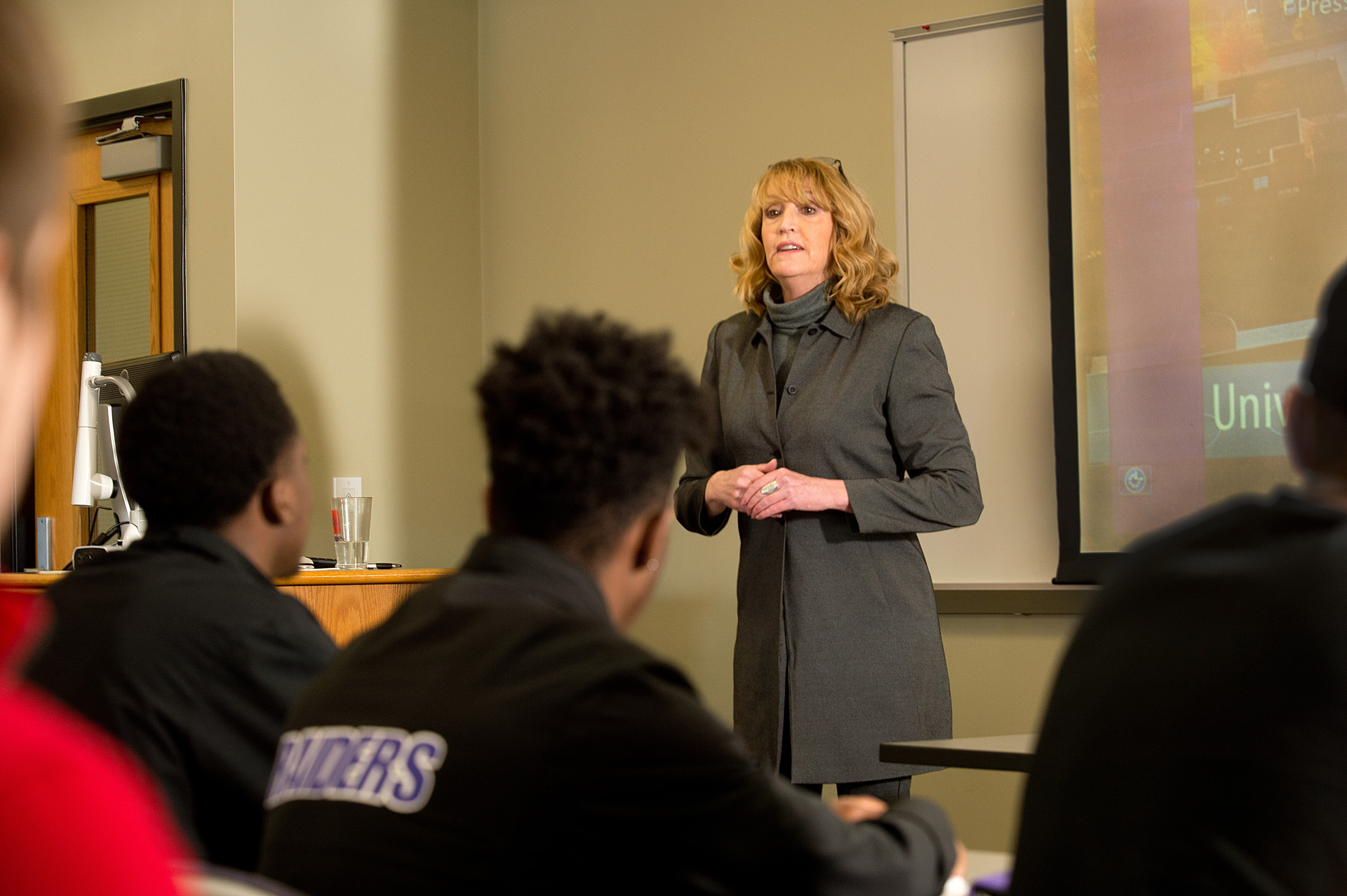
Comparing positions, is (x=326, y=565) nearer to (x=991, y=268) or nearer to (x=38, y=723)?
(x=991, y=268)

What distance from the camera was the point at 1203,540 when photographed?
786 mm

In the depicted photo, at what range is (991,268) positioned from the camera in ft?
11.1

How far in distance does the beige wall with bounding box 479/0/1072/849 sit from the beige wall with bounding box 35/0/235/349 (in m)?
1.13

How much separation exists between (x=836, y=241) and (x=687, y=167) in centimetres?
164

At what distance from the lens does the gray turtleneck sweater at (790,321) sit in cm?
238

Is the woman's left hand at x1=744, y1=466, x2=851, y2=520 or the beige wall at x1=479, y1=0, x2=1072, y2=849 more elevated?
the beige wall at x1=479, y1=0, x2=1072, y2=849

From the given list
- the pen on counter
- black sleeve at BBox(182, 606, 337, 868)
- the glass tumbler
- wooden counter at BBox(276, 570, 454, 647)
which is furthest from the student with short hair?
the glass tumbler

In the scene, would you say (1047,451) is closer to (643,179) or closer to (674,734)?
(643,179)

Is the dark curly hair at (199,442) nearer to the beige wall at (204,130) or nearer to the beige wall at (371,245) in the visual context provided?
the beige wall at (371,245)

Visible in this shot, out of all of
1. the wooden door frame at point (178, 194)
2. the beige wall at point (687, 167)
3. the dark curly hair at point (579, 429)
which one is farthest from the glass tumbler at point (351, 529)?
the dark curly hair at point (579, 429)

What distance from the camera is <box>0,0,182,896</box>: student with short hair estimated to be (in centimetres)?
26

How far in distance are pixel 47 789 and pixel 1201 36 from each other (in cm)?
337

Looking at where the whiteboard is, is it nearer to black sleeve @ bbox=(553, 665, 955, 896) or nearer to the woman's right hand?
the woman's right hand

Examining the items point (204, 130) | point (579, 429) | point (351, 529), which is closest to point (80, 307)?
point (204, 130)
